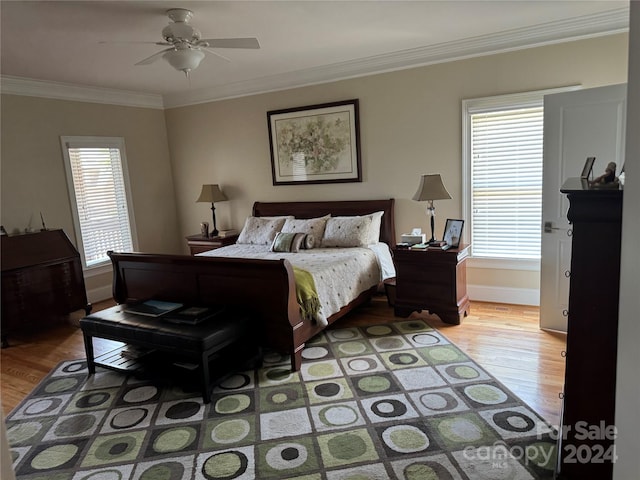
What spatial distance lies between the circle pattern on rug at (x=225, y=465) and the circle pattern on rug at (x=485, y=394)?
1.42m

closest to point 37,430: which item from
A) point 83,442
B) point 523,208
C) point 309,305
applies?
point 83,442

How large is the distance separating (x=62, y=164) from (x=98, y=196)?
1.86 ft

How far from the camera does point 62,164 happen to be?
4.81m

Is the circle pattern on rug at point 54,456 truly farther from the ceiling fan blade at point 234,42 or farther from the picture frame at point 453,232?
the picture frame at point 453,232

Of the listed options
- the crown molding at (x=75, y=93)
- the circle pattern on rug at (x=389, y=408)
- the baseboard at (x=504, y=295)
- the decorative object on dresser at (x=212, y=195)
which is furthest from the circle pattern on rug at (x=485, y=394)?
the crown molding at (x=75, y=93)

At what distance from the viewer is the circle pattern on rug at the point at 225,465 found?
2043 millimetres

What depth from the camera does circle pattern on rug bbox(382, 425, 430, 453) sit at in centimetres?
215

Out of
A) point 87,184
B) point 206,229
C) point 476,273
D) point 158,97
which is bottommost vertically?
point 476,273

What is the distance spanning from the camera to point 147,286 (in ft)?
12.0

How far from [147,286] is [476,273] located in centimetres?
325

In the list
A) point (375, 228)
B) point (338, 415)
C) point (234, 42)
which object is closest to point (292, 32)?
point (234, 42)

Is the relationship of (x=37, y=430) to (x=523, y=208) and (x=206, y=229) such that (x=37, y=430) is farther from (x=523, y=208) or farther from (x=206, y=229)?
(x=523, y=208)

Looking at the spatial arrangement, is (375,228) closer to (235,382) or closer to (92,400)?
(235,382)

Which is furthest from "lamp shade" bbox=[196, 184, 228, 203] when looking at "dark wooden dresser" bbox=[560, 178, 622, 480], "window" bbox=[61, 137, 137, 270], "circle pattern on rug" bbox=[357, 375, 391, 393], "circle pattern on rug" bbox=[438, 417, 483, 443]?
"dark wooden dresser" bbox=[560, 178, 622, 480]
